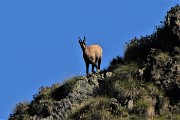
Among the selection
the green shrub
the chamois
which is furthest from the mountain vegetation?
the chamois

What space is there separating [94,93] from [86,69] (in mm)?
4623

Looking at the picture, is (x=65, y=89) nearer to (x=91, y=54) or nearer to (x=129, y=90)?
(x=129, y=90)

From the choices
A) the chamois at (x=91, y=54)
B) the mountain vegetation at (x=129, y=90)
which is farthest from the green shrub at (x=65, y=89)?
the chamois at (x=91, y=54)

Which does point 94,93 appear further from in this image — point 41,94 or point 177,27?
point 177,27

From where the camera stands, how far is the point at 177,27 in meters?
30.5

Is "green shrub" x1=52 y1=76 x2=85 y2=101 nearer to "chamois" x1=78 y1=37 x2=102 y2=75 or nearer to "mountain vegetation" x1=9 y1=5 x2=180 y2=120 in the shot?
"mountain vegetation" x1=9 y1=5 x2=180 y2=120

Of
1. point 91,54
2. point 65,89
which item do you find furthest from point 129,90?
point 91,54

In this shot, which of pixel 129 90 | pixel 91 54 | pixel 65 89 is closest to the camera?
pixel 129 90

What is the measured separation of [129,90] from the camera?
94.8 ft

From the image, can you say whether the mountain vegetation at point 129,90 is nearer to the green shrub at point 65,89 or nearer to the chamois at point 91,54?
the green shrub at point 65,89

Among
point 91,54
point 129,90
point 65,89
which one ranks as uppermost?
point 91,54

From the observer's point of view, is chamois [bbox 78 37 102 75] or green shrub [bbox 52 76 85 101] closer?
green shrub [bbox 52 76 85 101]

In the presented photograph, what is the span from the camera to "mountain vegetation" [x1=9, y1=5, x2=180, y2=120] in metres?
28.3

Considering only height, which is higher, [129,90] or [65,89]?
[65,89]
